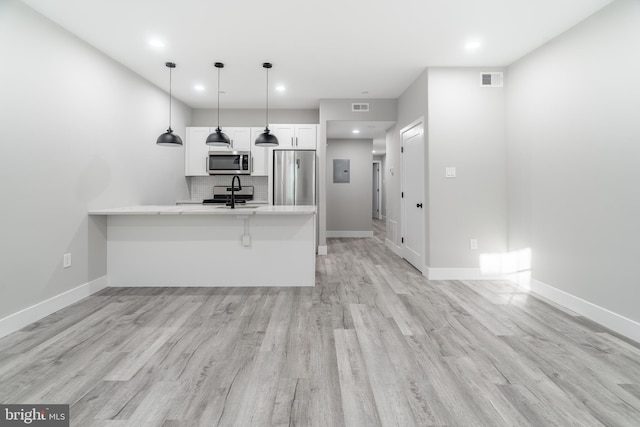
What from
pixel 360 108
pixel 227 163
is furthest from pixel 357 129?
pixel 227 163

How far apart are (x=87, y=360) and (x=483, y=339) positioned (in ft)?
8.94

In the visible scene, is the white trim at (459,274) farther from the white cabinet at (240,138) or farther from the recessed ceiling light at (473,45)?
the white cabinet at (240,138)

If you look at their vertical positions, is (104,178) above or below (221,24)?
below

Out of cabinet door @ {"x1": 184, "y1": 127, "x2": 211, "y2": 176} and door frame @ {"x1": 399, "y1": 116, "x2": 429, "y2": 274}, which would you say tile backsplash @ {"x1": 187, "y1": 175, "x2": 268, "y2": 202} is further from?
door frame @ {"x1": 399, "y1": 116, "x2": 429, "y2": 274}

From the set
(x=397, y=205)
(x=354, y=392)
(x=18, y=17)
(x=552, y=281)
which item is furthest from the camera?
(x=397, y=205)

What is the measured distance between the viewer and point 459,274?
13.0 ft

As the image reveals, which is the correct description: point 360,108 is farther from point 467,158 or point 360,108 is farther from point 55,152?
point 55,152

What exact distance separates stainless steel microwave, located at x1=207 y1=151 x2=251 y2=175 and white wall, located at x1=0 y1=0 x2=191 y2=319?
152 cm

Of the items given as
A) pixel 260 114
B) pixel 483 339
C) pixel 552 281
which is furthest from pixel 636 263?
pixel 260 114

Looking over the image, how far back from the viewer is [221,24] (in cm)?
297

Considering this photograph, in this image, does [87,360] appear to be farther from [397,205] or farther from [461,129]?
[397,205]

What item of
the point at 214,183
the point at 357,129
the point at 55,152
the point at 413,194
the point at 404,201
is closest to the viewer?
the point at 55,152

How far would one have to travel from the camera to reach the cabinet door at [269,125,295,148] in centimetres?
559

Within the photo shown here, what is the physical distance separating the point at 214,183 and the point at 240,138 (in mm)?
1034
